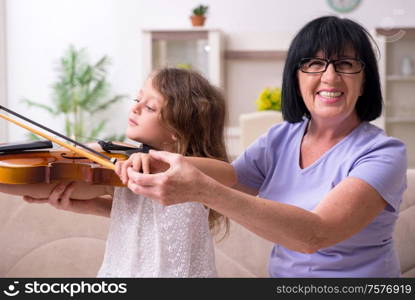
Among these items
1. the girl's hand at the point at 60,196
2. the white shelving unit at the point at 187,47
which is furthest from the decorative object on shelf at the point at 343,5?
the girl's hand at the point at 60,196

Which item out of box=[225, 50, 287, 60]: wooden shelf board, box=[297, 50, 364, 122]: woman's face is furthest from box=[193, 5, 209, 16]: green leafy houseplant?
box=[297, 50, 364, 122]: woman's face

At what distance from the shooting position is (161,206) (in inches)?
54.7

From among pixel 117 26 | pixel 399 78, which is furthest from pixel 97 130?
pixel 399 78

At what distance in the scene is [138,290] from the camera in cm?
134

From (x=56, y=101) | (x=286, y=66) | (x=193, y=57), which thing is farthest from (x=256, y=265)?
(x=56, y=101)

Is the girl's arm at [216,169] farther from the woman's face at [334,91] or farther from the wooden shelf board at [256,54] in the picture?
the wooden shelf board at [256,54]

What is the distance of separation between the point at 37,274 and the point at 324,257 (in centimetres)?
107

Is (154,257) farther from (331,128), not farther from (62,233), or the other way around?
(62,233)

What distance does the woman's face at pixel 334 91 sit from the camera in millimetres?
1323

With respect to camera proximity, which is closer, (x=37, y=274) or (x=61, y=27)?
(x=37, y=274)

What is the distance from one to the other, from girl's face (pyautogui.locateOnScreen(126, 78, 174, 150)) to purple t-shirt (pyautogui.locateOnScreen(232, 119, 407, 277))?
28 centimetres

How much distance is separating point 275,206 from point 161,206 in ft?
1.20

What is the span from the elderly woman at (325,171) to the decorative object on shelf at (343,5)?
5.42 metres

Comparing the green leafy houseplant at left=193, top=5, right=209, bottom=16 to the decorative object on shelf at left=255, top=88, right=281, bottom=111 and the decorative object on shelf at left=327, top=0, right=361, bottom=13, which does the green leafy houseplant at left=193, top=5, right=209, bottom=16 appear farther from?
the decorative object on shelf at left=255, top=88, right=281, bottom=111
